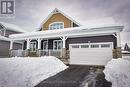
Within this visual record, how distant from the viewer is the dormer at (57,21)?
17558mm

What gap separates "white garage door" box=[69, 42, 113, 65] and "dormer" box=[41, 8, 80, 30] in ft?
16.4

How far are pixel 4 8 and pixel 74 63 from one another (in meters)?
19.7

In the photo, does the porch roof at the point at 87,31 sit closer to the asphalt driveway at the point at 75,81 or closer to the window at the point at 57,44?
the window at the point at 57,44

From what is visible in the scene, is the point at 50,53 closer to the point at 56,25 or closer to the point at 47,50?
the point at 47,50

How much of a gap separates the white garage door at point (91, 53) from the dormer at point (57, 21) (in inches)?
197

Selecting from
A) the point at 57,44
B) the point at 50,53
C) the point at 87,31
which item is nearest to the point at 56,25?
the point at 57,44

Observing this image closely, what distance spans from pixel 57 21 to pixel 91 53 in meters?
8.58

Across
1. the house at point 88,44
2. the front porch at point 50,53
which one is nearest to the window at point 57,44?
the house at point 88,44

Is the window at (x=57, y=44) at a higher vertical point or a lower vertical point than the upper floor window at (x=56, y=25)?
lower

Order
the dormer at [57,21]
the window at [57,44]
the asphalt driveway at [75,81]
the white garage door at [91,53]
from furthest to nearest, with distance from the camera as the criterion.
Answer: the dormer at [57,21] < the window at [57,44] < the white garage door at [91,53] < the asphalt driveway at [75,81]

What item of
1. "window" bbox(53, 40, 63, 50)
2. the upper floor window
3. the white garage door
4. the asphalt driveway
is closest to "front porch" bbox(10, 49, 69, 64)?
the white garage door

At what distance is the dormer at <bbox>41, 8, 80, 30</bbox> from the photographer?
17558mm

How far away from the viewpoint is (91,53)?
489 inches

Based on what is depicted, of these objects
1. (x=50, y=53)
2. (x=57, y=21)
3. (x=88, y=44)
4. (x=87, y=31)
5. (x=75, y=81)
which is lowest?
(x=75, y=81)
